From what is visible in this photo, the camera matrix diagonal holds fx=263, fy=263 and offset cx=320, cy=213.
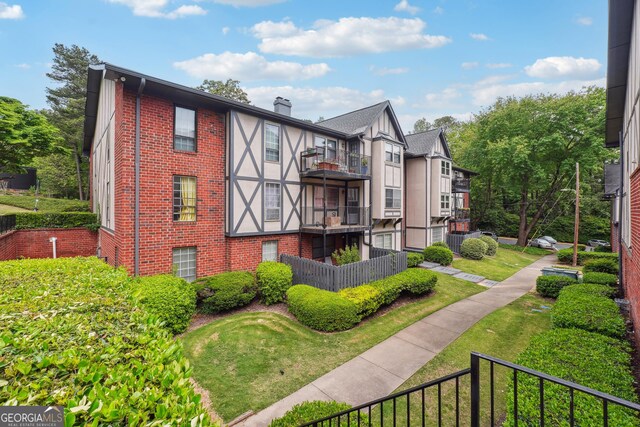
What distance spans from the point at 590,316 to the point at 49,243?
23791 mm

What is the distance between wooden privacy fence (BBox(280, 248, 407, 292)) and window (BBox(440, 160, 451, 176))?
11.7 metres

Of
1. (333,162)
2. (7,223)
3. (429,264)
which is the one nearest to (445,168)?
(429,264)

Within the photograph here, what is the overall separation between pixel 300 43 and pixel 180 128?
1044 cm

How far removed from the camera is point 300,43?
1656cm

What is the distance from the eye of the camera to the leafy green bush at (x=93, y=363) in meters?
1.75

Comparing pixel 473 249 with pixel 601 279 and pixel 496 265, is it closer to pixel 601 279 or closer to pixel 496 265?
pixel 496 265

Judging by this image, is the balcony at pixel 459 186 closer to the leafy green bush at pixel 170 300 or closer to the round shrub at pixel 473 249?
the round shrub at pixel 473 249

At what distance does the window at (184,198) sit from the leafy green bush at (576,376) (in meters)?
10.9

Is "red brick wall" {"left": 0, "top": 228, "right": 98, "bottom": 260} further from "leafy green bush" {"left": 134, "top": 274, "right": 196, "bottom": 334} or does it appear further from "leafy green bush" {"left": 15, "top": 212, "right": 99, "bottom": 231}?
"leafy green bush" {"left": 134, "top": 274, "right": 196, "bottom": 334}

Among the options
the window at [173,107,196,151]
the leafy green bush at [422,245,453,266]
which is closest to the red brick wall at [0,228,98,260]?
the window at [173,107,196,151]

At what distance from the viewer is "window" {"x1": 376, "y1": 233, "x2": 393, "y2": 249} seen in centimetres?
1771

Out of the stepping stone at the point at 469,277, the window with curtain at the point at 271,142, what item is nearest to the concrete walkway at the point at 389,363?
the stepping stone at the point at 469,277

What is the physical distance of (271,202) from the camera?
1270cm

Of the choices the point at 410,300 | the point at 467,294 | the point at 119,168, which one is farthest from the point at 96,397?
the point at 467,294
